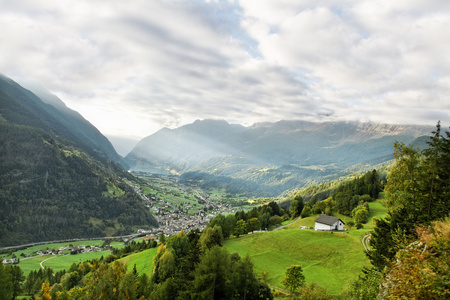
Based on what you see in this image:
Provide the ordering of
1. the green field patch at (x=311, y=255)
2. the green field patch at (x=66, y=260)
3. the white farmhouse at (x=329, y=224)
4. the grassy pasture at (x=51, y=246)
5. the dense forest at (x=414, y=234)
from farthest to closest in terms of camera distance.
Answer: the grassy pasture at (x=51, y=246), the green field patch at (x=66, y=260), the white farmhouse at (x=329, y=224), the green field patch at (x=311, y=255), the dense forest at (x=414, y=234)

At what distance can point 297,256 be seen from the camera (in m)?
52.3

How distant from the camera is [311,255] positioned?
51.3m

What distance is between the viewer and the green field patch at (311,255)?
4069 cm

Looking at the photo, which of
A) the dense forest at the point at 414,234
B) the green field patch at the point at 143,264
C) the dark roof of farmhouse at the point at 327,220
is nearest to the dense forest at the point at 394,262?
the dense forest at the point at 414,234

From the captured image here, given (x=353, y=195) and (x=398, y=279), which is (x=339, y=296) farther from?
(x=353, y=195)

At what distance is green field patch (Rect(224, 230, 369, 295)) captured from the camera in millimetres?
40688

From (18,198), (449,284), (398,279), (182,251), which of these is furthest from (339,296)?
(18,198)

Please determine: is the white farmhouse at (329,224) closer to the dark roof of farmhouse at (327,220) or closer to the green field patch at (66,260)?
the dark roof of farmhouse at (327,220)

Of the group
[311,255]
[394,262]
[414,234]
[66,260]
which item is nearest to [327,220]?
[311,255]

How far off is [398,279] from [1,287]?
229ft

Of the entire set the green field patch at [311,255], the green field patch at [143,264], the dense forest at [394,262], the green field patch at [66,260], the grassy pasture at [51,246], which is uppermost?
the dense forest at [394,262]

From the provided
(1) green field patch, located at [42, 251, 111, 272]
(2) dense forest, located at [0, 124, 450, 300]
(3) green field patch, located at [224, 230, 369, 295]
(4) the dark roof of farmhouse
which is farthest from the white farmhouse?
(1) green field patch, located at [42, 251, 111, 272]

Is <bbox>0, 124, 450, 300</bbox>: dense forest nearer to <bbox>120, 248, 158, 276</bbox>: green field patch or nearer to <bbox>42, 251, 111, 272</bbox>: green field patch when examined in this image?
<bbox>120, 248, 158, 276</bbox>: green field patch

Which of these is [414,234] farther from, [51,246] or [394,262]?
[51,246]
